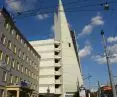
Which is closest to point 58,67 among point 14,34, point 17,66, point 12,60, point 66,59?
point 66,59

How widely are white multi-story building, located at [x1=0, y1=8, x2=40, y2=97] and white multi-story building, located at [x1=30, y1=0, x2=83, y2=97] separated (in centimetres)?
1873

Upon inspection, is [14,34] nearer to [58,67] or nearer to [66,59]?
[58,67]

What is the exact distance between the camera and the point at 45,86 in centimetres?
6631

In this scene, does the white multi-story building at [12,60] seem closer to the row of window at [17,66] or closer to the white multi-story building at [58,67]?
the row of window at [17,66]

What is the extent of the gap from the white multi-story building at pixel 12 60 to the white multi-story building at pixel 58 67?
61.4 feet

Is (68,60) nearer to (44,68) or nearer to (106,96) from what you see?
(44,68)

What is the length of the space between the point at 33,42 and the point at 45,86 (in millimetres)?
18407

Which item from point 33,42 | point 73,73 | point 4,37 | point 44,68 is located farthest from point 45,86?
point 4,37

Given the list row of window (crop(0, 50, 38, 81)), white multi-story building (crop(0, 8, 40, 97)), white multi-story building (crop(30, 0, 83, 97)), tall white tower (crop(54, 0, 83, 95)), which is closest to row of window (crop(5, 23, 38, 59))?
A: white multi-story building (crop(0, 8, 40, 97))

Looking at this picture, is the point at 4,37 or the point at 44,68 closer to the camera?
the point at 4,37

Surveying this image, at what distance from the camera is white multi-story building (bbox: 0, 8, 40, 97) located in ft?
111

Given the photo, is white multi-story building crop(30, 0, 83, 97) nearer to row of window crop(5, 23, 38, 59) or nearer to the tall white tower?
the tall white tower

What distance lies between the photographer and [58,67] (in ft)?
231

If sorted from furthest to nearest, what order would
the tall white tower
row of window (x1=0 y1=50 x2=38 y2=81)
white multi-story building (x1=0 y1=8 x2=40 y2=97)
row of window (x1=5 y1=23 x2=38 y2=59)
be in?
the tall white tower
row of window (x1=5 y1=23 x2=38 y2=59)
row of window (x1=0 y1=50 x2=38 y2=81)
white multi-story building (x1=0 y1=8 x2=40 y2=97)
